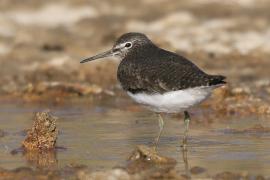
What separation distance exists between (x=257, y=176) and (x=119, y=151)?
7.28 feet

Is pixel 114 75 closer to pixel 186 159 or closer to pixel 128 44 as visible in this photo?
pixel 128 44

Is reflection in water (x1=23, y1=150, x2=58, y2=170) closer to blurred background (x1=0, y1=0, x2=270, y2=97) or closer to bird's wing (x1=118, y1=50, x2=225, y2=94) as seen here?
bird's wing (x1=118, y1=50, x2=225, y2=94)

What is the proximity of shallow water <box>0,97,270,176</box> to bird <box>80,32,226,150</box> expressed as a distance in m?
0.47

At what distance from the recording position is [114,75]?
59.8 ft

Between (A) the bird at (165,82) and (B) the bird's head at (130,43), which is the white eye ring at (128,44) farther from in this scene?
(A) the bird at (165,82)

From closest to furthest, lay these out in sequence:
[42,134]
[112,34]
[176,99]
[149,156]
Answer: [149,156], [176,99], [42,134], [112,34]

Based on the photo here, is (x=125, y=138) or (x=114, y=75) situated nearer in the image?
(x=125, y=138)

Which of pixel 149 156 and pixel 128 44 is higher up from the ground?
pixel 128 44

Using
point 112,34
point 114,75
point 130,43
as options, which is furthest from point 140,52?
point 112,34

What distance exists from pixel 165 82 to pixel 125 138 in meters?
1.35

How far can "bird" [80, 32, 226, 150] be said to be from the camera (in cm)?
1048

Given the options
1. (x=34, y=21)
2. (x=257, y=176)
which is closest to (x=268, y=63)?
(x=34, y=21)

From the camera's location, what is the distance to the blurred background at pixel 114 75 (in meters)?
11.0

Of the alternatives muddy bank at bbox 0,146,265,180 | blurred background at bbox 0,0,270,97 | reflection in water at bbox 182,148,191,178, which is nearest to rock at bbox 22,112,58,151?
muddy bank at bbox 0,146,265,180
